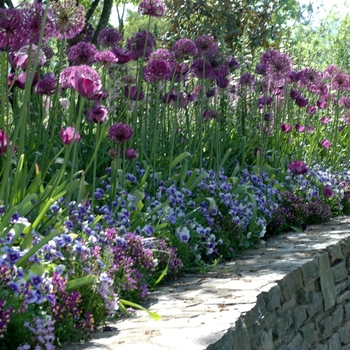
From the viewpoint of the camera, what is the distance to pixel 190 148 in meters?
6.54

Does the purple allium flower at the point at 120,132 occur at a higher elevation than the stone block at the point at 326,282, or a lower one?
higher

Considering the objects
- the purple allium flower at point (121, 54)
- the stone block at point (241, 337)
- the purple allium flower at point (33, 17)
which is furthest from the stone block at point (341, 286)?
the purple allium flower at point (33, 17)

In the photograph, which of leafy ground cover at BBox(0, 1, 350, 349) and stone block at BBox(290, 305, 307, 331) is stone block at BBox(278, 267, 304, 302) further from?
leafy ground cover at BBox(0, 1, 350, 349)

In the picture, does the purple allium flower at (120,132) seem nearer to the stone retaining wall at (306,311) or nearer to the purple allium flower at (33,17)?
the purple allium flower at (33,17)

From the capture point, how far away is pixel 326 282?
16.2 feet

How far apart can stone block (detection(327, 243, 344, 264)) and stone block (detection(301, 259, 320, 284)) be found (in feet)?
1.32

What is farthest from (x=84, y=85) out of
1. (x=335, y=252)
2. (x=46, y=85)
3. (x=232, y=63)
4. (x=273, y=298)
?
(x=232, y=63)

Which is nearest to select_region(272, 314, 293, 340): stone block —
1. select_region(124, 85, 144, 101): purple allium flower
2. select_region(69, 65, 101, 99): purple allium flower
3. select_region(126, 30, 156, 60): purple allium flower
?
select_region(69, 65, 101, 99): purple allium flower

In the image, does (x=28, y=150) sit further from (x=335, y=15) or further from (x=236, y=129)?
(x=335, y=15)

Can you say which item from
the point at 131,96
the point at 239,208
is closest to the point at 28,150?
the point at 131,96

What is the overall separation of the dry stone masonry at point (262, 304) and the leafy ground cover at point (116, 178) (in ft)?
0.53

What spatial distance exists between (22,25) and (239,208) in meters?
2.70

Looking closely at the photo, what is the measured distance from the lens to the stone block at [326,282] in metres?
4.84

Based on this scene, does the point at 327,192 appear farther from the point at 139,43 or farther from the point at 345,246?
the point at 139,43
